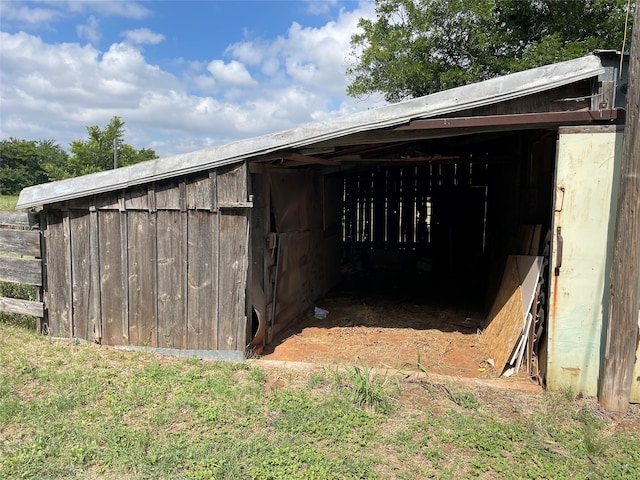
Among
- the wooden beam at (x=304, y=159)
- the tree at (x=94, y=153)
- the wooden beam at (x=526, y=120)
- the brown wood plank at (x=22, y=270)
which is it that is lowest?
the brown wood plank at (x=22, y=270)

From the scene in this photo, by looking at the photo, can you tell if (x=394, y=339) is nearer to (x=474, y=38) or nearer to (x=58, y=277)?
(x=58, y=277)

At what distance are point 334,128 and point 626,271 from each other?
2.92 metres

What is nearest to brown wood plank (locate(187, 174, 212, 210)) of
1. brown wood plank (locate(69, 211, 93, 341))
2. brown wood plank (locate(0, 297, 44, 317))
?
brown wood plank (locate(69, 211, 93, 341))

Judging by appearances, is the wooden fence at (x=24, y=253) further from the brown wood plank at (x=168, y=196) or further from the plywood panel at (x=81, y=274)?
the brown wood plank at (x=168, y=196)

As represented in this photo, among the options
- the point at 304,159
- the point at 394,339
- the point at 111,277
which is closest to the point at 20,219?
the point at 111,277

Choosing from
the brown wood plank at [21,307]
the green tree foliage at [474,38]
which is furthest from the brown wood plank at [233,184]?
the green tree foliage at [474,38]

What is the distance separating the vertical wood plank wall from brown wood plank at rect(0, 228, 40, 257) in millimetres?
179

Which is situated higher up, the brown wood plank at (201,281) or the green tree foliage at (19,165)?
the green tree foliage at (19,165)

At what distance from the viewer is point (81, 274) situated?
5.52 meters

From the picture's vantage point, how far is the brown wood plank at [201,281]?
5.15 meters

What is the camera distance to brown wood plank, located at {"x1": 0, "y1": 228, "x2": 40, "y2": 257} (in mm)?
5645

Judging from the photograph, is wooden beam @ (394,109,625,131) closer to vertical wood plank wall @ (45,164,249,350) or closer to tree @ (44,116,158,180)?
vertical wood plank wall @ (45,164,249,350)

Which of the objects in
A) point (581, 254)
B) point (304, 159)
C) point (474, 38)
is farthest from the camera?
point (474, 38)

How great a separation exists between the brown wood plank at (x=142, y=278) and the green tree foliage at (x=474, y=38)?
11769 millimetres
